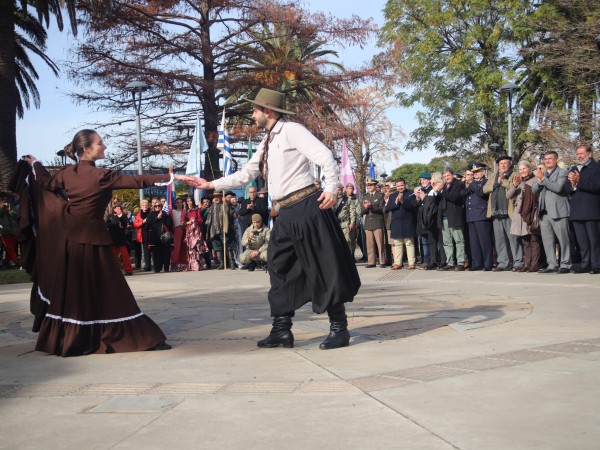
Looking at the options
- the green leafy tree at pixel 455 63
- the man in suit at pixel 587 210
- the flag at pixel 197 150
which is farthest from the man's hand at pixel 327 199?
the green leafy tree at pixel 455 63

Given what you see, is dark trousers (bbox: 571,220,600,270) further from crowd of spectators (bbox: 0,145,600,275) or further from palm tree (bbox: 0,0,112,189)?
palm tree (bbox: 0,0,112,189)

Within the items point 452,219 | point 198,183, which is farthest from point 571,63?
point 198,183

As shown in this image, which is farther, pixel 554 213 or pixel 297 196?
pixel 554 213

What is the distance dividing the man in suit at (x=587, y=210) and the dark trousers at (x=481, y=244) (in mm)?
1950

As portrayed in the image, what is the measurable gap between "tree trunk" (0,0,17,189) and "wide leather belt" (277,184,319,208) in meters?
17.2

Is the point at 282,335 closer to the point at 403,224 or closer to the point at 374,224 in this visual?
the point at 403,224

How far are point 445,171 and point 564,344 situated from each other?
9.87 metres

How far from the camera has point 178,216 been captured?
20250 mm

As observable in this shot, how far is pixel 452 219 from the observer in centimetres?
1537

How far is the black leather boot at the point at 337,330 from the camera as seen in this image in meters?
6.39

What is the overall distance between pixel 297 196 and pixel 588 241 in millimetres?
8251

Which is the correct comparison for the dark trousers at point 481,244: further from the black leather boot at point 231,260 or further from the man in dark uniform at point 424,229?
the black leather boot at point 231,260

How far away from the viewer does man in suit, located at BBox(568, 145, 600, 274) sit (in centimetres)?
1288

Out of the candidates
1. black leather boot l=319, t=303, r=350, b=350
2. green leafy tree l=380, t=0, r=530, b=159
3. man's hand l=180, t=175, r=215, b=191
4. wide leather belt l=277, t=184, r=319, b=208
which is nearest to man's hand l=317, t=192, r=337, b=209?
wide leather belt l=277, t=184, r=319, b=208
